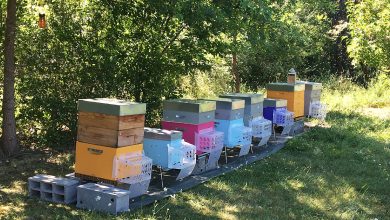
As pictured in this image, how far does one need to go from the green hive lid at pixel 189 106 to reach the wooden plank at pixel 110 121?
1.13 meters

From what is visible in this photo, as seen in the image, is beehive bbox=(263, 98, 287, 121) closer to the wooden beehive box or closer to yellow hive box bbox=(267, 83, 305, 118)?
yellow hive box bbox=(267, 83, 305, 118)

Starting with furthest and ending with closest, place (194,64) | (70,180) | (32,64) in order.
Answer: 1. (194,64)
2. (32,64)
3. (70,180)

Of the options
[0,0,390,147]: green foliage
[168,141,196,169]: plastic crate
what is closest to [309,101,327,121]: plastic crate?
[0,0,390,147]: green foliage

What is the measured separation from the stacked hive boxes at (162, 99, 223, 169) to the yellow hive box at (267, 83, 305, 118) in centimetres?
301

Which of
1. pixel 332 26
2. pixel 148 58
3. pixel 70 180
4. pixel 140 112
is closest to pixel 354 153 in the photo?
pixel 148 58

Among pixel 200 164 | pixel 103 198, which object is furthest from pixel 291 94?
pixel 103 198

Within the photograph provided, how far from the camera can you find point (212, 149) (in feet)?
20.7

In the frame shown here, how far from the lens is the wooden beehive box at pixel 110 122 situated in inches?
190

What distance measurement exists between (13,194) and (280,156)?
394 centimetres

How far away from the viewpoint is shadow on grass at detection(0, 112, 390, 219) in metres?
4.84

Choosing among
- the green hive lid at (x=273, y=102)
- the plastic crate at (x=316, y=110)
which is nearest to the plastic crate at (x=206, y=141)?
the green hive lid at (x=273, y=102)

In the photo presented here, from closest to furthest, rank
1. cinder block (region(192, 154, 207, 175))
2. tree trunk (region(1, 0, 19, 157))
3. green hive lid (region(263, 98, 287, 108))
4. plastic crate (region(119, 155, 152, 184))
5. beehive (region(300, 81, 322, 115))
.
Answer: plastic crate (region(119, 155, 152, 184)), cinder block (region(192, 154, 207, 175)), tree trunk (region(1, 0, 19, 157)), green hive lid (region(263, 98, 287, 108)), beehive (region(300, 81, 322, 115))

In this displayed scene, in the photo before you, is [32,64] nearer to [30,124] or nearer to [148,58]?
[30,124]

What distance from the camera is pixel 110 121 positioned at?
192 inches
